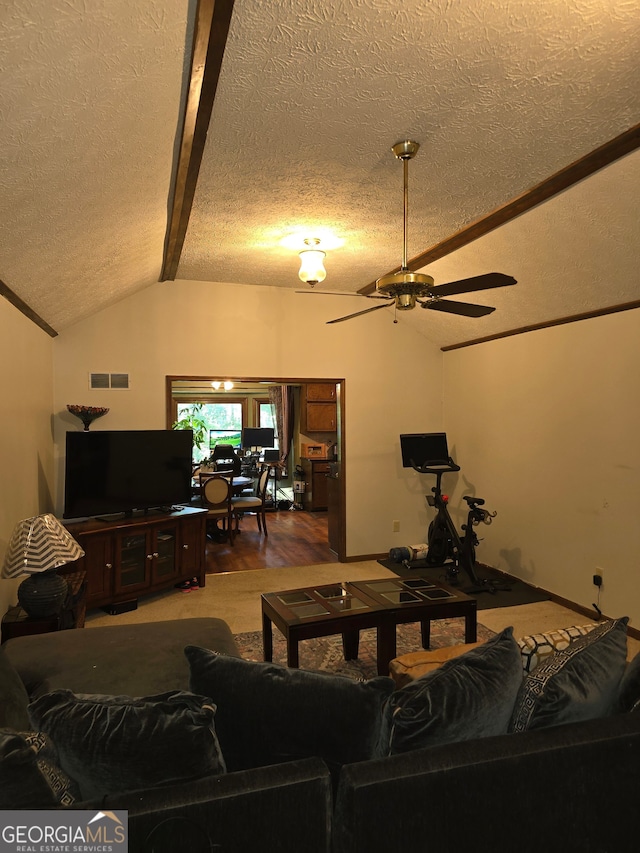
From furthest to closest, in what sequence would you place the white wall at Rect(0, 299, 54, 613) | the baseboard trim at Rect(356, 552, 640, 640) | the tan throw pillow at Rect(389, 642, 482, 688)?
the baseboard trim at Rect(356, 552, 640, 640)
the white wall at Rect(0, 299, 54, 613)
the tan throw pillow at Rect(389, 642, 482, 688)

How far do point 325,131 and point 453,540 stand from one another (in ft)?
12.8

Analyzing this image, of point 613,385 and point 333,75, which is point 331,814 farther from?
point 613,385

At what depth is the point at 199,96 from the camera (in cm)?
219

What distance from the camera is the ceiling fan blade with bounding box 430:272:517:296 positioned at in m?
2.65

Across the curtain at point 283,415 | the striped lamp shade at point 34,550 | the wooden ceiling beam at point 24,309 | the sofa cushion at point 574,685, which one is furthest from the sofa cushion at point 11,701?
the curtain at point 283,415

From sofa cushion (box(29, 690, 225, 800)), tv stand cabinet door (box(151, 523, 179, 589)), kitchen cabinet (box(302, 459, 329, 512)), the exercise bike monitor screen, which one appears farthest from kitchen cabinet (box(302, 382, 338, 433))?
sofa cushion (box(29, 690, 225, 800))

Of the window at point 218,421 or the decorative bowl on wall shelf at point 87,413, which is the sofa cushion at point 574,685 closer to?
the decorative bowl on wall shelf at point 87,413

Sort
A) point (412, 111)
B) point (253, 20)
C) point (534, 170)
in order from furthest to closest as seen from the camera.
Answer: point (534, 170) < point (412, 111) < point (253, 20)

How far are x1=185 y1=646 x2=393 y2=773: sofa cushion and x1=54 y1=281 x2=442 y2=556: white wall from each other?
13.6ft

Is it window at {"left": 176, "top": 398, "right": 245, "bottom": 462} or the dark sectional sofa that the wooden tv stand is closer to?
the dark sectional sofa

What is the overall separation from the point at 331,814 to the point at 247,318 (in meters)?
4.89

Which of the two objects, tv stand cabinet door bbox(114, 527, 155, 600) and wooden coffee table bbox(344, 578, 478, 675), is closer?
wooden coffee table bbox(344, 578, 478, 675)

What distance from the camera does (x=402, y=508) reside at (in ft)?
20.3

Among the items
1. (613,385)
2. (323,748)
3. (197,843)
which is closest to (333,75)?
(323,748)
